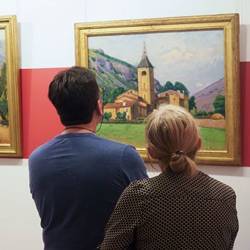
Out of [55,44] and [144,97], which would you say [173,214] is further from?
[55,44]

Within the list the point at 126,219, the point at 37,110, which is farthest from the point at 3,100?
the point at 126,219

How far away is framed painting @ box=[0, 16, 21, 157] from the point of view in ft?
8.04

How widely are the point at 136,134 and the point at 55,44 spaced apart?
0.67 metres

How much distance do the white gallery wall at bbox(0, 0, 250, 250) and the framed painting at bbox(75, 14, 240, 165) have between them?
6cm

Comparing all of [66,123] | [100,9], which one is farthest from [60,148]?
[100,9]

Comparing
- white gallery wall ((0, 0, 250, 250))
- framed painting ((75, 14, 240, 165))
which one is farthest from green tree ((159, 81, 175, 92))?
white gallery wall ((0, 0, 250, 250))

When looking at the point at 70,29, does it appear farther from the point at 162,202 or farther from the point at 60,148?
the point at 162,202

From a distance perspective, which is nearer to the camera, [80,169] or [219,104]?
[80,169]

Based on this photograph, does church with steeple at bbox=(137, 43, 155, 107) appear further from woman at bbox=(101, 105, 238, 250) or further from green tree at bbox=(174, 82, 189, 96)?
woman at bbox=(101, 105, 238, 250)

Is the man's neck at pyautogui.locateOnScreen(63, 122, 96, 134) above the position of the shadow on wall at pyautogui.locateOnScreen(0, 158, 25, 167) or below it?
above

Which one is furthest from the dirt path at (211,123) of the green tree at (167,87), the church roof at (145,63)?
the church roof at (145,63)

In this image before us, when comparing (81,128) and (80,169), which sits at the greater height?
(81,128)

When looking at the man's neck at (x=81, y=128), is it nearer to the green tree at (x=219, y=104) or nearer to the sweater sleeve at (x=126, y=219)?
the sweater sleeve at (x=126, y=219)

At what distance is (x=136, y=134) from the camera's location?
2268 millimetres
